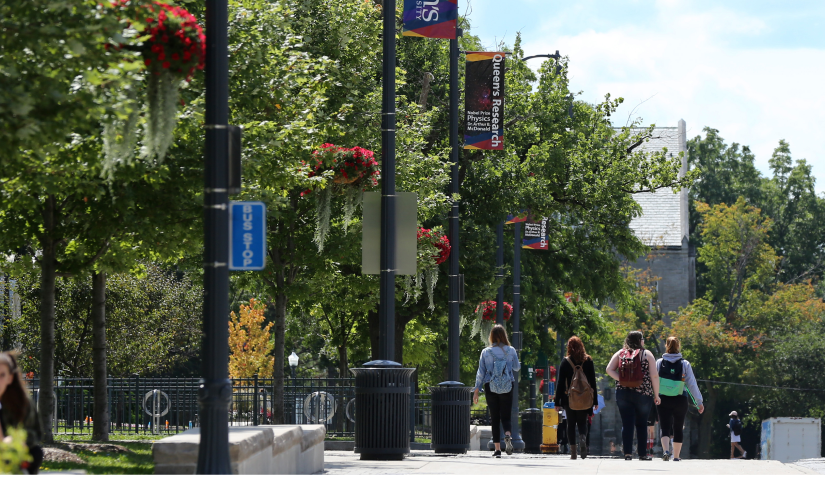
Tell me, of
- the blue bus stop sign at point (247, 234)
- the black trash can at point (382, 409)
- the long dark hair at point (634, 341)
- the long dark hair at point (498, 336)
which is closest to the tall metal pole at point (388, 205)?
the black trash can at point (382, 409)

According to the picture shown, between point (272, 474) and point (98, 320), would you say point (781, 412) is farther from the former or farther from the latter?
point (272, 474)

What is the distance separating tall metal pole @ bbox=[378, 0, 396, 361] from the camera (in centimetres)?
1300

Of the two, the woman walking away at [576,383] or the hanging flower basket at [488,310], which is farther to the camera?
the hanging flower basket at [488,310]

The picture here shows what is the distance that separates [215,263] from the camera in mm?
8312

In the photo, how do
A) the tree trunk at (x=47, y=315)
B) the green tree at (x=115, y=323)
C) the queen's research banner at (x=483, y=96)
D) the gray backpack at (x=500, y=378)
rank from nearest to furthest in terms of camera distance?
1. the tree trunk at (x=47, y=315)
2. the gray backpack at (x=500, y=378)
3. the queen's research banner at (x=483, y=96)
4. the green tree at (x=115, y=323)

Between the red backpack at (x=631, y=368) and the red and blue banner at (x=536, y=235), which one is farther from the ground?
the red and blue banner at (x=536, y=235)

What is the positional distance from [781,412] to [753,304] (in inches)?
276

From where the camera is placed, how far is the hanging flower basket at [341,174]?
16.8 metres

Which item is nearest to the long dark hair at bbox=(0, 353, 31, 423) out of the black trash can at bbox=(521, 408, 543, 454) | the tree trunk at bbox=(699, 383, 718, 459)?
the black trash can at bbox=(521, 408, 543, 454)

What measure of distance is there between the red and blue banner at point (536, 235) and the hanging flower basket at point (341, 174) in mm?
12825

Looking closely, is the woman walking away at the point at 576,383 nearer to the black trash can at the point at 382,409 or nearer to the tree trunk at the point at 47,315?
the black trash can at the point at 382,409

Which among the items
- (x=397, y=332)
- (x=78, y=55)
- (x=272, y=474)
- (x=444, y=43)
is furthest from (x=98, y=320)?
(x=444, y=43)

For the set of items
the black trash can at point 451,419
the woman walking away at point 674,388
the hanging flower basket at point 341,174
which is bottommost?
the black trash can at point 451,419

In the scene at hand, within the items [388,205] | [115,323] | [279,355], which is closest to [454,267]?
[279,355]
